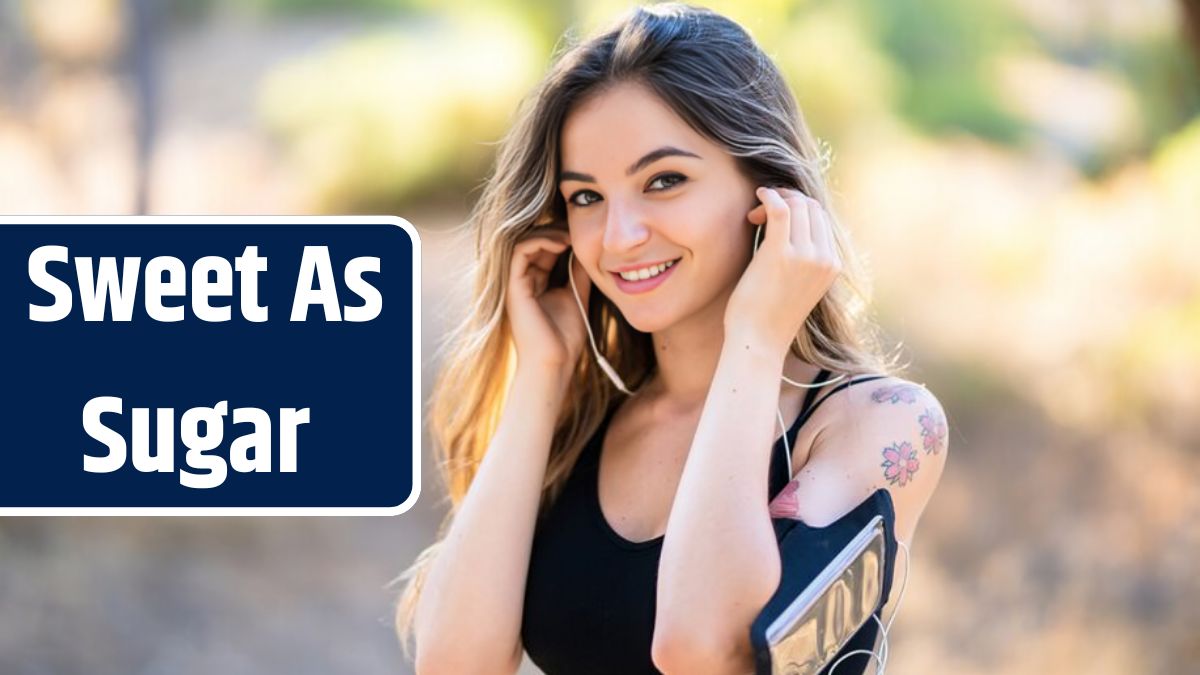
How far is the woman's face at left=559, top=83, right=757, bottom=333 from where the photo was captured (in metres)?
1.83

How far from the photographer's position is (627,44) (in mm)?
1893

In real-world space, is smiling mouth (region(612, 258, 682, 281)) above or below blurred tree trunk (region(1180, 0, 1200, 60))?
below

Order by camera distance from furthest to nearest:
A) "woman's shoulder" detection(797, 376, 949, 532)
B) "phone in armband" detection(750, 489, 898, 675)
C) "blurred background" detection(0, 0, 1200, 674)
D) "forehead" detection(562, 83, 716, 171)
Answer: "blurred background" detection(0, 0, 1200, 674)
"forehead" detection(562, 83, 716, 171)
"woman's shoulder" detection(797, 376, 949, 532)
"phone in armband" detection(750, 489, 898, 675)

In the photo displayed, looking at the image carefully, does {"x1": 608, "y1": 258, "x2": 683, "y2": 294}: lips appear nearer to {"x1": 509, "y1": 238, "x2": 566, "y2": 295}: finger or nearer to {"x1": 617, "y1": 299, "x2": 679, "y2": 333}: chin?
{"x1": 617, "y1": 299, "x2": 679, "y2": 333}: chin

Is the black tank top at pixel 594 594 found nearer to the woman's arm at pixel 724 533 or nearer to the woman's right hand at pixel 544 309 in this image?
the woman's arm at pixel 724 533

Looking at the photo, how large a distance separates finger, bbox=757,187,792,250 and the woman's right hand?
33cm

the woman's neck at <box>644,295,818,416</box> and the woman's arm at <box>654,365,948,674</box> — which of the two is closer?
the woman's arm at <box>654,365,948,674</box>

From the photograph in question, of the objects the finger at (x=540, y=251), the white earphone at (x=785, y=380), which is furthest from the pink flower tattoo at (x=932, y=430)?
the finger at (x=540, y=251)

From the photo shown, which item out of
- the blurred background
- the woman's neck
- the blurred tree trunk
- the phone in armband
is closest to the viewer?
the phone in armband

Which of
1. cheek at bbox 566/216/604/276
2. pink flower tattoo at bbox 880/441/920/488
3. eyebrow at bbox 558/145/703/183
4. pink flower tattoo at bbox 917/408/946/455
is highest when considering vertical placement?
eyebrow at bbox 558/145/703/183

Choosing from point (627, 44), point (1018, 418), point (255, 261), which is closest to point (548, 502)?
point (627, 44)

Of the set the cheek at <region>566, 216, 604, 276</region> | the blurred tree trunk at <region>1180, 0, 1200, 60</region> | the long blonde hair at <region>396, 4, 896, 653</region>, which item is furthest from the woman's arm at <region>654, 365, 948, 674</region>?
the blurred tree trunk at <region>1180, 0, 1200, 60</region>

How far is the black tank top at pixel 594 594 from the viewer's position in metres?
1.77

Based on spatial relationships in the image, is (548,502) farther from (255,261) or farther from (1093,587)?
(1093,587)
